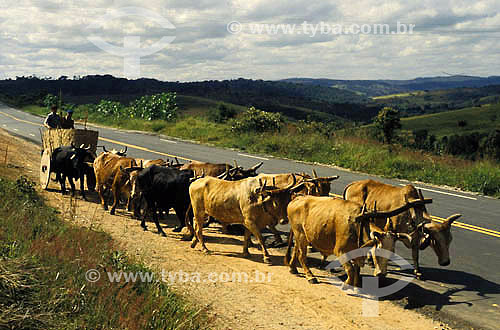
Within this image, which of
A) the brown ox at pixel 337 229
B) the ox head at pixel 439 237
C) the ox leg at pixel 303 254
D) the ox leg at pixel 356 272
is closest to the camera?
the brown ox at pixel 337 229

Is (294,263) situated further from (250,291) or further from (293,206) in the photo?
(250,291)

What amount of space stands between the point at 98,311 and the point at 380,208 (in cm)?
596

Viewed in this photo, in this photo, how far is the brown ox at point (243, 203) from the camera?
9930 mm

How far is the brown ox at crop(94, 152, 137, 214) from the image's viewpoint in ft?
44.3

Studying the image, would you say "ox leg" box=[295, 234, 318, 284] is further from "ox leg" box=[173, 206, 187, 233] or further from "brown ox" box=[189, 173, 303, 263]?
"ox leg" box=[173, 206, 187, 233]

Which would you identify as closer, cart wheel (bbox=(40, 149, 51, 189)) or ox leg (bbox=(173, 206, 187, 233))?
ox leg (bbox=(173, 206, 187, 233))

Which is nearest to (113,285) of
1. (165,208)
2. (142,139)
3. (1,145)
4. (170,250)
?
(170,250)

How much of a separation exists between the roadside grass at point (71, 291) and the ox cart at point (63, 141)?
22.6 ft

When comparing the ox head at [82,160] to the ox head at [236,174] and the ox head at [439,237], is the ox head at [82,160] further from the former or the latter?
the ox head at [439,237]

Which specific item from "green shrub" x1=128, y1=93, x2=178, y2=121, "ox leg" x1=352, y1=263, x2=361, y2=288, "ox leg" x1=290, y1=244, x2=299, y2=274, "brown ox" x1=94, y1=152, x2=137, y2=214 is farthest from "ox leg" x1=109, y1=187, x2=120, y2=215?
"green shrub" x1=128, y1=93, x2=178, y2=121

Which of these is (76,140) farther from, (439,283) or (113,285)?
(439,283)

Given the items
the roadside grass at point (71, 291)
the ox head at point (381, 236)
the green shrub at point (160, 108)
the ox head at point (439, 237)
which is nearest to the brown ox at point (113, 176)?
the roadside grass at point (71, 291)

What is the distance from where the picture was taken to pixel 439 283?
920cm

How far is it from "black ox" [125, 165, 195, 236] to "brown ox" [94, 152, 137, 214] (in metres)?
1.46
